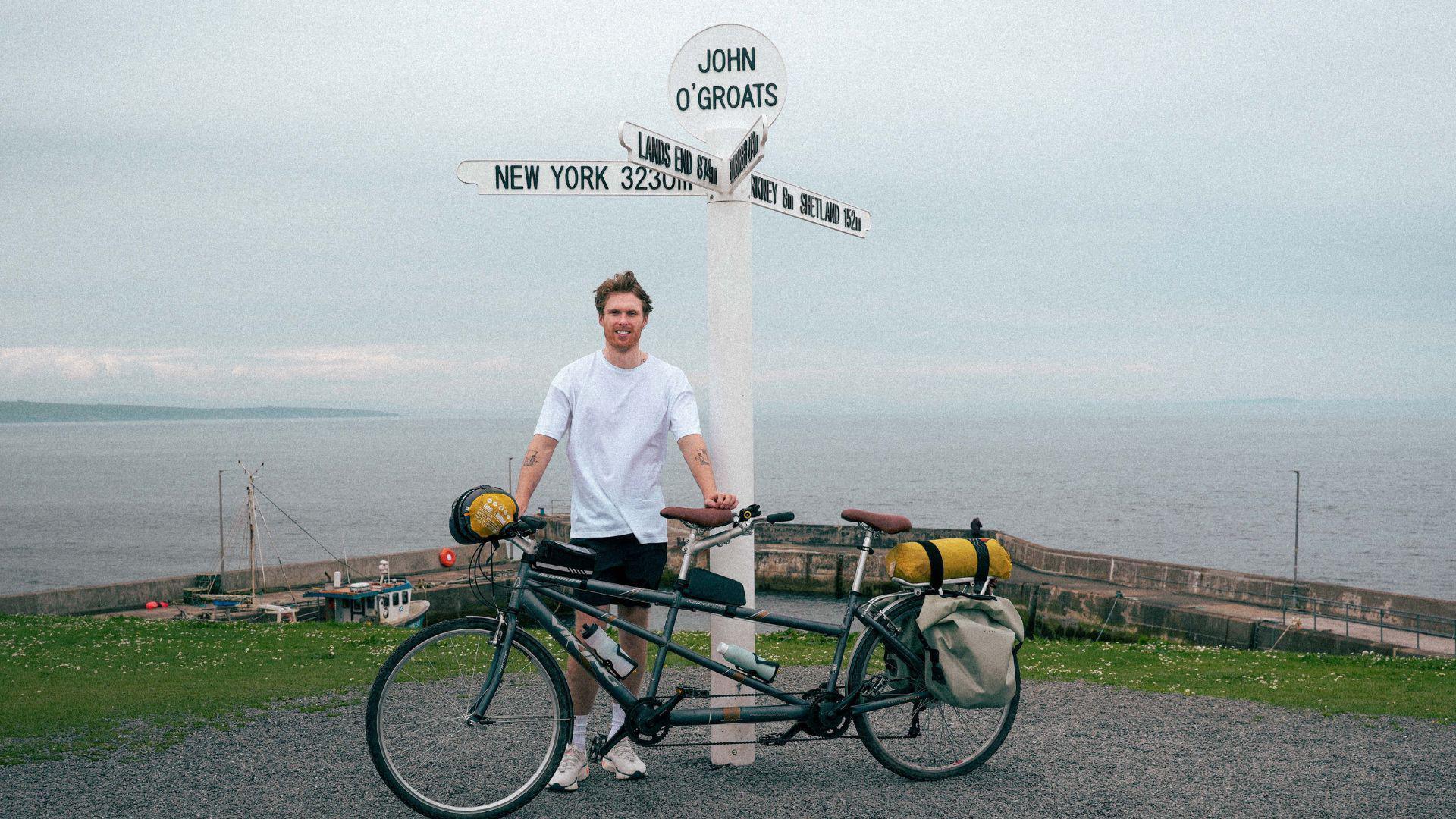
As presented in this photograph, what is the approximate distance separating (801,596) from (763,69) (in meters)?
39.7

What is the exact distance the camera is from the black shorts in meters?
4.71

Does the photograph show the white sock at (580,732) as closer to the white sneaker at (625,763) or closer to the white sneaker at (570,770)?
the white sneaker at (570,770)

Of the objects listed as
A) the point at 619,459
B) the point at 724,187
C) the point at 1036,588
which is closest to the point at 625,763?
the point at 619,459

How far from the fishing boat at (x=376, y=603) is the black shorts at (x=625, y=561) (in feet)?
90.3

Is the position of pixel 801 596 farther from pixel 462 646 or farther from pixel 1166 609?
pixel 462 646

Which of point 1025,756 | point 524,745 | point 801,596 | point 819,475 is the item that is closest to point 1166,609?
point 801,596

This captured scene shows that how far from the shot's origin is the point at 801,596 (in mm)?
43719

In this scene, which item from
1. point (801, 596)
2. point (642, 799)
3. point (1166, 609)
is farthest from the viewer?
point (801, 596)

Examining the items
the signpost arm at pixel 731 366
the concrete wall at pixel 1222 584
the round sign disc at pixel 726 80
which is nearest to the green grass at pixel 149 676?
the signpost arm at pixel 731 366

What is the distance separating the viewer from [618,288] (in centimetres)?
480

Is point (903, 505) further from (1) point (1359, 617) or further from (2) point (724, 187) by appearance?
(2) point (724, 187)

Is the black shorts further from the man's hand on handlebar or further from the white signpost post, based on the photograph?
the white signpost post

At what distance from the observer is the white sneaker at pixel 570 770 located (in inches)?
182

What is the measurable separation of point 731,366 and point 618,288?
719mm
